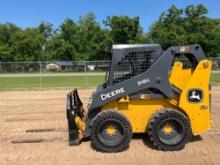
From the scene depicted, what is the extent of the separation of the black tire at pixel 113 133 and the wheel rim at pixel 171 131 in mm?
628

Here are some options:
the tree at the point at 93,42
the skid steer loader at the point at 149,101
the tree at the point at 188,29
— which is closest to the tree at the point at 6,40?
the tree at the point at 93,42

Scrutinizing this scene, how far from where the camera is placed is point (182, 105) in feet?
27.5

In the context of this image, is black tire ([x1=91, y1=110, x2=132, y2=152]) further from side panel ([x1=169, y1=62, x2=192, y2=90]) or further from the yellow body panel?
side panel ([x1=169, y1=62, x2=192, y2=90])

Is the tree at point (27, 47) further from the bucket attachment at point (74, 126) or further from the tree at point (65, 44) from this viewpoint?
the bucket attachment at point (74, 126)

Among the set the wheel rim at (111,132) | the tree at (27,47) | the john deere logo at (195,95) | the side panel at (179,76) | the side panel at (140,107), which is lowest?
the wheel rim at (111,132)

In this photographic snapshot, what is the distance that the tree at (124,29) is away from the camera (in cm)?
5778

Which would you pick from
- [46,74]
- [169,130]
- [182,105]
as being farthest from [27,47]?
[169,130]

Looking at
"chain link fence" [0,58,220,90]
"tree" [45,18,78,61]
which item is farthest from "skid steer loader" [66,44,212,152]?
"tree" [45,18,78,61]

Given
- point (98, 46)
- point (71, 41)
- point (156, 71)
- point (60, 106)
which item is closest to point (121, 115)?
point (156, 71)

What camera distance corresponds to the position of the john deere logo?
27.4 feet

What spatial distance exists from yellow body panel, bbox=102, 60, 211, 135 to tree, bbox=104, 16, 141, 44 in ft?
162

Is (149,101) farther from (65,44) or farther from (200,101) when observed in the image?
(65,44)

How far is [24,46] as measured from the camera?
62594mm

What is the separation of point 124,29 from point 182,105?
165 ft
